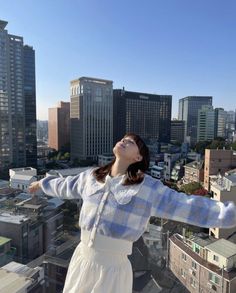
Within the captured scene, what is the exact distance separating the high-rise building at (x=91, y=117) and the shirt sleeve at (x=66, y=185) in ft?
47.8

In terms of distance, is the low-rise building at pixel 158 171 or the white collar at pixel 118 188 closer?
the white collar at pixel 118 188

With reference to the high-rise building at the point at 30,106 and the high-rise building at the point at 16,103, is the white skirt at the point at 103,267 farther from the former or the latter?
the high-rise building at the point at 30,106

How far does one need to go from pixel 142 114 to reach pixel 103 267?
18543mm

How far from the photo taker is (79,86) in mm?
15688

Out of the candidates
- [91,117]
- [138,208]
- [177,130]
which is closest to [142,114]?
[91,117]

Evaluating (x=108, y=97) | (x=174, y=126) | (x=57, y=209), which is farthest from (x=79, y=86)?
(x=57, y=209)

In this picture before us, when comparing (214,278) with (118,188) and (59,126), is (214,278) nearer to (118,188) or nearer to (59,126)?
(118,188)

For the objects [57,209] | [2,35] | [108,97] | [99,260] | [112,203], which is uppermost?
[2,35]

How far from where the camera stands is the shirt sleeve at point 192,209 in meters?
0.50

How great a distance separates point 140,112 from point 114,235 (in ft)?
60.3

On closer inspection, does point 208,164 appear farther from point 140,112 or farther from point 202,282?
point 140,112

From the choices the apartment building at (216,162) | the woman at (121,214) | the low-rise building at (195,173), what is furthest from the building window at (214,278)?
the low-rise building at (195,173)

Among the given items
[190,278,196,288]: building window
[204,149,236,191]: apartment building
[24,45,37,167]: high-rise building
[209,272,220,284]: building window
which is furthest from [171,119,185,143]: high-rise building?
[209,272,220,284]: building window

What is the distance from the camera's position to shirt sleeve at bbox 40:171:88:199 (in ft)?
2.15
